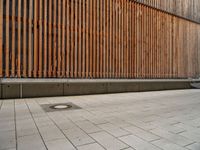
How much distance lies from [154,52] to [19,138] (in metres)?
8.38

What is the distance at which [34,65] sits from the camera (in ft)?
19.1

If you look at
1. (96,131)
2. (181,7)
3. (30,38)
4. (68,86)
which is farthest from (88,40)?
(181,7)

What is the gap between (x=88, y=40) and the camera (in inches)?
276

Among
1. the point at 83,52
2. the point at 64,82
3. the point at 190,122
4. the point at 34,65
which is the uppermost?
the point at 83,52

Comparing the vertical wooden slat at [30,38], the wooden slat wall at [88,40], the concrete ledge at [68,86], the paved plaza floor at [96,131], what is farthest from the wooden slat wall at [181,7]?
the paved plaza floor at [96,131]

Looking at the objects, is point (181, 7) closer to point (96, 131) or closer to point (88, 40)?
point (88, 40)

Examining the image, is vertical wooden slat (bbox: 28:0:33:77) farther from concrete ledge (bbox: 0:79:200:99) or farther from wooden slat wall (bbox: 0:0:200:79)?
concrete ledge (bbox: 0:79:200:99)

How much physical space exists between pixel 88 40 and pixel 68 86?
7.45 ft

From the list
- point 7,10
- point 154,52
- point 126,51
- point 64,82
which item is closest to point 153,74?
point 154,52

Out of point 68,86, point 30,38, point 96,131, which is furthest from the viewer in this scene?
point 68,86

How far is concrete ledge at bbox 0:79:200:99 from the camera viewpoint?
5469mm

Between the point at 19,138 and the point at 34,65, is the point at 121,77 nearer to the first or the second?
the point at 34,65

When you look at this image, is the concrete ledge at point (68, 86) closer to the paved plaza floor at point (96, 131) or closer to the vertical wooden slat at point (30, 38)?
the vertical wooden slat at point (30, 38)

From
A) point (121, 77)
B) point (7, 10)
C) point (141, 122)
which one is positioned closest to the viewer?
point (141, 122)
